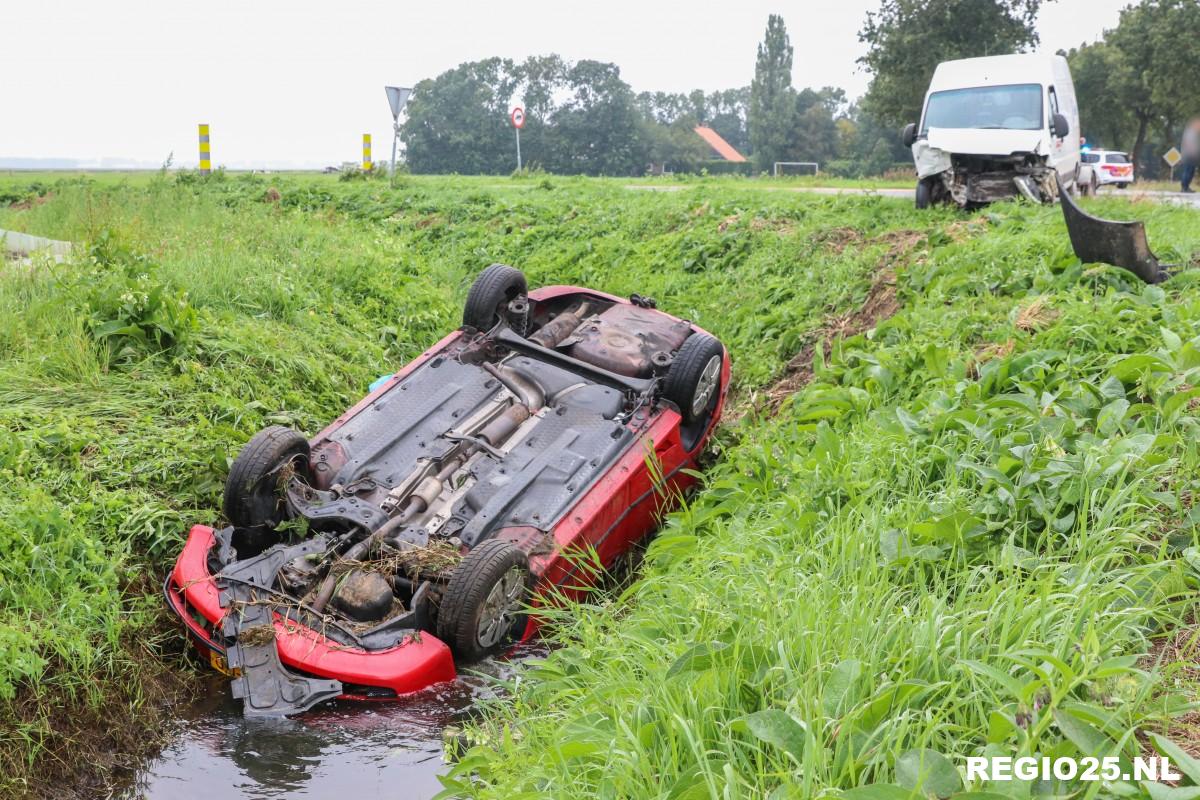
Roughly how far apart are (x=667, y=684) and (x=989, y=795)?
1096 millimetres

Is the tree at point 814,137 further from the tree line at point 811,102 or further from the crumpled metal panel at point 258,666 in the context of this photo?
the crumpled metal panel at point 258,666

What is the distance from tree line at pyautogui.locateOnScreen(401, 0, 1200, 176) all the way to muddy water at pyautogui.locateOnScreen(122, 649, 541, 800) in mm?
26981

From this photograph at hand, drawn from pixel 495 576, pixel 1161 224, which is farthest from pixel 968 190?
pixel 495 576

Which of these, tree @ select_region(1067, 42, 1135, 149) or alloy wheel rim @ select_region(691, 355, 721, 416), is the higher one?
tree @ select_region(1067, 42, 1135, 149)

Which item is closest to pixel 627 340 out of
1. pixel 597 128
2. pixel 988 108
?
pixel 988 108

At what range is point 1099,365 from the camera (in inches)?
205

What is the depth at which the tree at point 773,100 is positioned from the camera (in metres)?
54.2

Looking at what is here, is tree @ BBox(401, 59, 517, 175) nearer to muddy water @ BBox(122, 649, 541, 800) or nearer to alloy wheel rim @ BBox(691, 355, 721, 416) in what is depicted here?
alloy wheel rim @ BBox(691, 355, 721, 416)

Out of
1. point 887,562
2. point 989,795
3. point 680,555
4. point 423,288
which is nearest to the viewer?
point 989,795

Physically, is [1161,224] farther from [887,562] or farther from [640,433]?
[887,562]

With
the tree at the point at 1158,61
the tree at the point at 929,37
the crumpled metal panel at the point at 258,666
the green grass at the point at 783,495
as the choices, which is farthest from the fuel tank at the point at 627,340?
the tree at the point at 1158,61

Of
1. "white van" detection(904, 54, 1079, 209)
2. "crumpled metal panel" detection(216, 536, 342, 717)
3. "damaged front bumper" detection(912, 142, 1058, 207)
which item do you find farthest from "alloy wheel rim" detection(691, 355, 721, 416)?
"damaged front bumper" detection(912, 142, 1058, 207)

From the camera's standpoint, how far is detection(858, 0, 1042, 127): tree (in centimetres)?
2695

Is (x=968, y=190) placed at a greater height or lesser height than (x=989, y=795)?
greater
